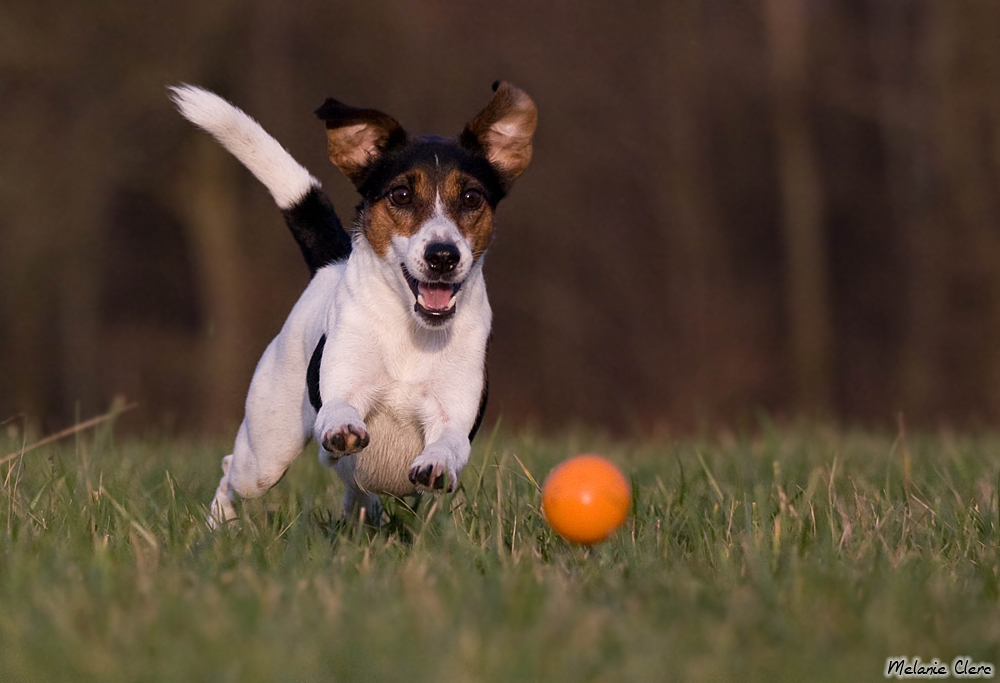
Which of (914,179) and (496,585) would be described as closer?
(496,585)

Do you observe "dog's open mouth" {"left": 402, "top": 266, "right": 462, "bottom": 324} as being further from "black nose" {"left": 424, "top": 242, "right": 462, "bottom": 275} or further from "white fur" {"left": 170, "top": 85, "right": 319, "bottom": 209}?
"white fur" {"left": 170, "top": 85, "right": 319, "bottom": 209}

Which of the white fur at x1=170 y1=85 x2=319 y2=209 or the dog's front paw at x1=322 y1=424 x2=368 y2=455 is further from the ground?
the white fur at x1=170 y1=85 x2=319 y2=209

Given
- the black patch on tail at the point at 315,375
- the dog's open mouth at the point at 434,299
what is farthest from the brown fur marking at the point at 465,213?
the black patch on tail at the point at 315,375

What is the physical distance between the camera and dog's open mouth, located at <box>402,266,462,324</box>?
4.72 metres

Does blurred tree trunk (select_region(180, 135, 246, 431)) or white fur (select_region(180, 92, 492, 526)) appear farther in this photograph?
blurred tree trunk (select_region(180, 135, 246, 431))

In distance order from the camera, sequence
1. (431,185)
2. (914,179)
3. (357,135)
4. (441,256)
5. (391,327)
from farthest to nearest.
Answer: (914,179)
(357,135)
(431,185)
(391,327)
(441,256)

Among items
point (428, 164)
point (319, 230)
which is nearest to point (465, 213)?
point (428, 164)

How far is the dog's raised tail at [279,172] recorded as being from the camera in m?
5.70

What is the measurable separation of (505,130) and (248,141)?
3.75 ft

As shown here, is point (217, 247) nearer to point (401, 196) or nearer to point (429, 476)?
point (401, 196)

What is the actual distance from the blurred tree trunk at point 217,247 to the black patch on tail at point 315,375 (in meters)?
11.5

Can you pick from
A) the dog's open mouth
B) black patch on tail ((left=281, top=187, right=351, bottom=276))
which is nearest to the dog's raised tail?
black patch on tail ((left=281, top=187, right=351, bottom=276))

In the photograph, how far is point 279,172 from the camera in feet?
18.8

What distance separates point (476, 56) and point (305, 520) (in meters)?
14.4
